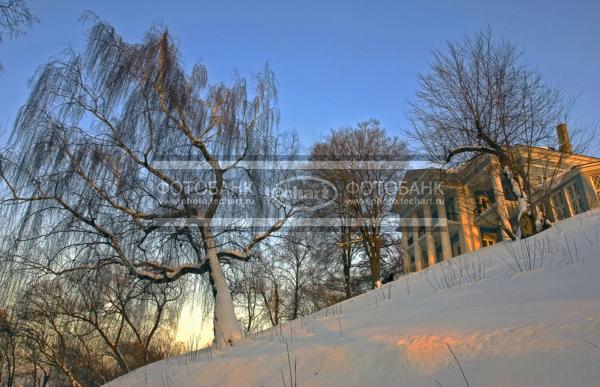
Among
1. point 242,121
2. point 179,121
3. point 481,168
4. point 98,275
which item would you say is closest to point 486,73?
point 481,168

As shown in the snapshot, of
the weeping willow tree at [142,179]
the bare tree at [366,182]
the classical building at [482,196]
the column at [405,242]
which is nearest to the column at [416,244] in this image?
the classical building at [482,196]

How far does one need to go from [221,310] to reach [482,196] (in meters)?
15.9

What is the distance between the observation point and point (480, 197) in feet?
76.5

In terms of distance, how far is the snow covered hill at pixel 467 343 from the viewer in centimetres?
297

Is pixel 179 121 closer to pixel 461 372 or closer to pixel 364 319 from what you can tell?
pixel 364 319

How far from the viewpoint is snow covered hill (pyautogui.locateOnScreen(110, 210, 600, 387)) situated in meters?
2.97

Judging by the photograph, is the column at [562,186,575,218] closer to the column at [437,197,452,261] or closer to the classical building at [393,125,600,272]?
the classical building at [393,125,600,272]

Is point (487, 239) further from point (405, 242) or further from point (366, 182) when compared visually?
point (366, 182)

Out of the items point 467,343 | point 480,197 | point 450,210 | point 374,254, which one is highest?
point 450,210

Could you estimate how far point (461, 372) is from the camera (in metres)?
3.13

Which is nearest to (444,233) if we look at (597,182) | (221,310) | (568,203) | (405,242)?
(405,242)

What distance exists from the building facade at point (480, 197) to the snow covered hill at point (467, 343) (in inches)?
351

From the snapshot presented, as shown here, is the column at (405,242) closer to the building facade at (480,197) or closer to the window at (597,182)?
the building facade at (480,197)

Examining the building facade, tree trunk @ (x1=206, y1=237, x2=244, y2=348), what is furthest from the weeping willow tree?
the building facade
